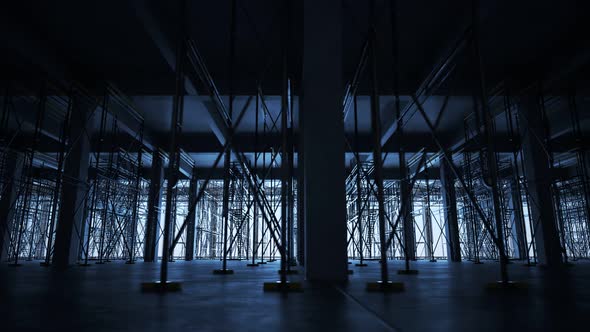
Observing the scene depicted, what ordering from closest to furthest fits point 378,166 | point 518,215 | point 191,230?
point 378,166 → point 518,215 → point 191,230

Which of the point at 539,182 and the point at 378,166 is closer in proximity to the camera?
the point at 378,166

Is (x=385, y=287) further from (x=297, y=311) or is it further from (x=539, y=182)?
(x=539, y=182)

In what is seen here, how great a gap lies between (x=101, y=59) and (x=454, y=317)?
6.79 m

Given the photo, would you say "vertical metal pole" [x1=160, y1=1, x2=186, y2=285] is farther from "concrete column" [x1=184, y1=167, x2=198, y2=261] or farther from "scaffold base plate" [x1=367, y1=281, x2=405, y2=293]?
"concrete column" [x1=184, y1=167, x2=198, y2=261]

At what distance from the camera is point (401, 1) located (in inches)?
208

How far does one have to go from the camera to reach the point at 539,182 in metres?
6.69

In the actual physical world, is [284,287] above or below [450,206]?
below

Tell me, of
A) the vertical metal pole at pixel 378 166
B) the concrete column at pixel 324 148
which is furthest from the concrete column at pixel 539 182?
the vertical metal pole at pixel 378 166

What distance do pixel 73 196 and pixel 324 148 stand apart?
20.2 ft

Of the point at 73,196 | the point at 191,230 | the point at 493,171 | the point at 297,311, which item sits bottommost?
the point at 297,311

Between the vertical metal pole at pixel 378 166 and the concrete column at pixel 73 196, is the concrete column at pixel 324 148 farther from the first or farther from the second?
the concrete column at pixel 73 196

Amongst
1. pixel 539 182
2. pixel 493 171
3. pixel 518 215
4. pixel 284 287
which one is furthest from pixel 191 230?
pixel 493 171

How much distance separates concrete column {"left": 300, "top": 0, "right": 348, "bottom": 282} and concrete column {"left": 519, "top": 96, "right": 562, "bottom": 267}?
509cm

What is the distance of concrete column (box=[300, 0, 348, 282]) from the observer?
2.63m
